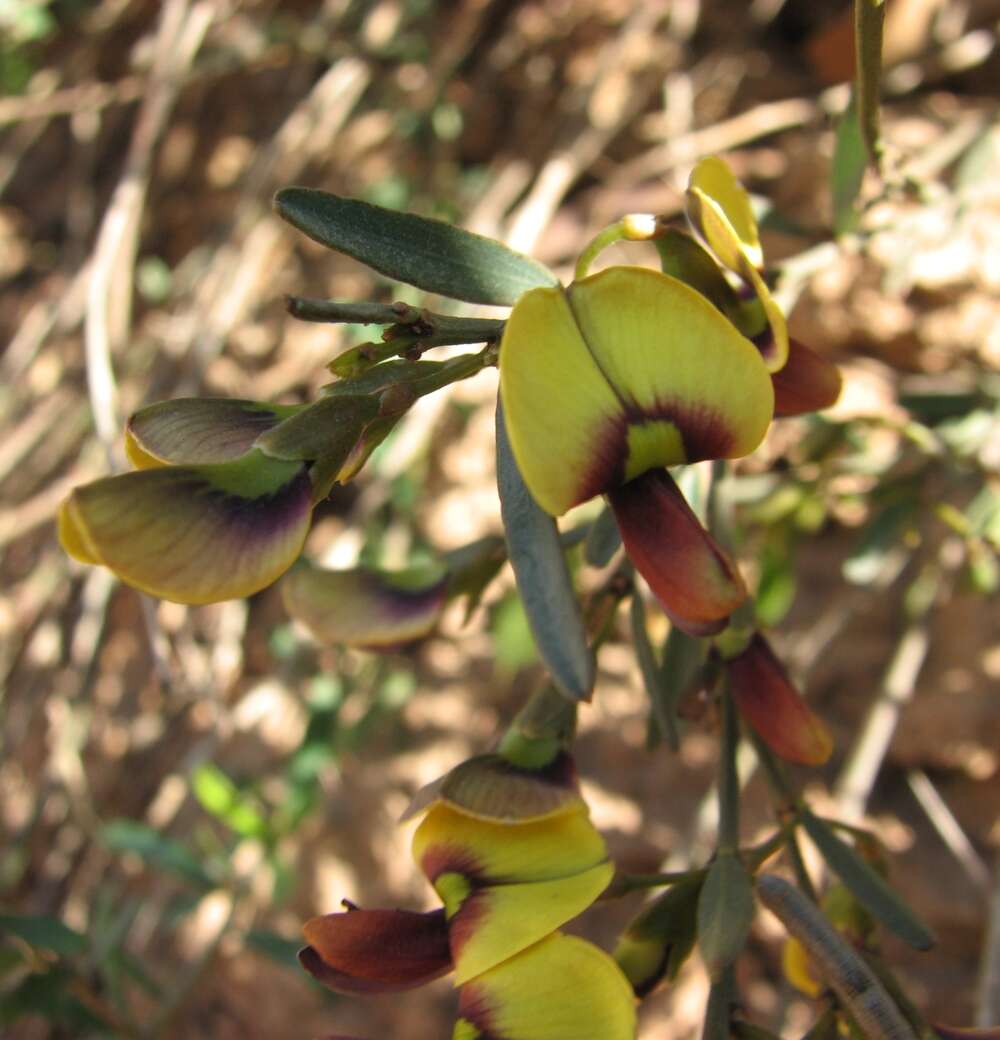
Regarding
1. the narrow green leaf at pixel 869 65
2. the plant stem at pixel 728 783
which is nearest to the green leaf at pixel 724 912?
the plant stem at pixel 728 783

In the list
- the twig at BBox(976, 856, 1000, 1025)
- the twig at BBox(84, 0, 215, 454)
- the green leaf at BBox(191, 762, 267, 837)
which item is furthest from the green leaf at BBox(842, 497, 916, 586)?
the twig at BBox(84, 0, 215, 454)

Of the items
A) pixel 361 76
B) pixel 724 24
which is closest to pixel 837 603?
pixel 724 24

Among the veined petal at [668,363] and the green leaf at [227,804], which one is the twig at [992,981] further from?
the green leaf at [227,804]

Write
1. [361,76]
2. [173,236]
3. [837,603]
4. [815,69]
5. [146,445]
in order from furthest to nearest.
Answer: [173,236] → [361,76] → [815,69] → [837,603] → [146,445]

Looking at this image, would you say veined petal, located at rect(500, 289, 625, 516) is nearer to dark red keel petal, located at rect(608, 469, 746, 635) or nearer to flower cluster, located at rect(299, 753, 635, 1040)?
dark red keel petal, located at rect(608, 469, 746, 635)

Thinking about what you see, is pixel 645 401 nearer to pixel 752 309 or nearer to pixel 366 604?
pixel 752 309

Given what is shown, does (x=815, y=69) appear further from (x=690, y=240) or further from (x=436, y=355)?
(x=690, y=240)

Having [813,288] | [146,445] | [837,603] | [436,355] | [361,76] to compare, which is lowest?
[837,603]
